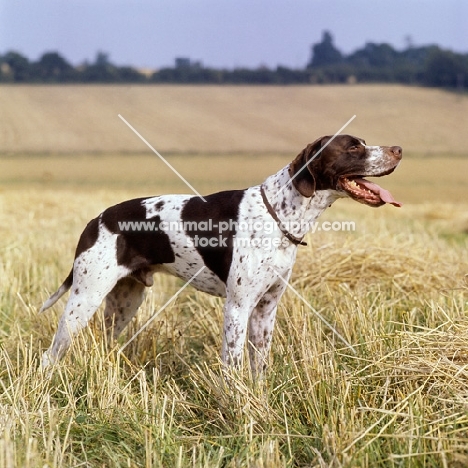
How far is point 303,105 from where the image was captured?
39.9m

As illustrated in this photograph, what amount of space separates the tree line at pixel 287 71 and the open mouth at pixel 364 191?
39641 mm

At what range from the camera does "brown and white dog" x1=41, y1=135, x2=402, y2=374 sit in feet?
14.6

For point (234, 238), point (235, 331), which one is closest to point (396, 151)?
point (234, 238)

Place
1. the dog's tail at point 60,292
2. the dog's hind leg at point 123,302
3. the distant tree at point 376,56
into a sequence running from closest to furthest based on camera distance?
the dog's tail at point 60,292 → the dog's hind leg at point 123,302 → the distant tree at point 376,56

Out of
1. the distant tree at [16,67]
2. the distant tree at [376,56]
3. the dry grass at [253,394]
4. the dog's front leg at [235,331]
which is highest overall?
the distant tree at [376,56]

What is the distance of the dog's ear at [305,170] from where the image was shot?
446cm

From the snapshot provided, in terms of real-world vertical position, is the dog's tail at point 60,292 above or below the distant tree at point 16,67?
below

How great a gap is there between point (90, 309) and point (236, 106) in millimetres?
35455

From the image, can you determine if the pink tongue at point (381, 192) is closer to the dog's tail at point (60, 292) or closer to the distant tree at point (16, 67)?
the dog's tail at point (60, 292)

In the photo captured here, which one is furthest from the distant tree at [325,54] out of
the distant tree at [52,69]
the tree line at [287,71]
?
the distant tree at [52,69]

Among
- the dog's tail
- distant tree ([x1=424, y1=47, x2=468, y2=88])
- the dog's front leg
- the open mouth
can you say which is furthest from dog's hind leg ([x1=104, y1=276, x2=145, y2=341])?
distant tree ([x1=424, y1=47, x2=468, y2=88])

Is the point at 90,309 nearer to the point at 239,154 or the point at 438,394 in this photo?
the point at 438,394

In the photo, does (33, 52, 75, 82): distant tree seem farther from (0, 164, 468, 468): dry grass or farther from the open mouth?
the open mouth

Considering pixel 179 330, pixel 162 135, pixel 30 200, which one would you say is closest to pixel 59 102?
pixel 162 135
